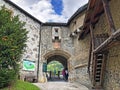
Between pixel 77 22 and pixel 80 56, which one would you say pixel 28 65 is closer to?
pixel 80 56

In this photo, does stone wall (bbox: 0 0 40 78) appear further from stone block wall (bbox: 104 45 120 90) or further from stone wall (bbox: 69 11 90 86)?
stone block wall (bbox: 104 45 120 90)

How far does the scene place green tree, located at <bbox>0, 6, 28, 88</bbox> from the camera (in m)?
8.71

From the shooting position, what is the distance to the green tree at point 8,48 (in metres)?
8.71

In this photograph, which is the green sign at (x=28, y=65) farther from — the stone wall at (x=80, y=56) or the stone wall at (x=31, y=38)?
the stone wall at (x=80, y=56)

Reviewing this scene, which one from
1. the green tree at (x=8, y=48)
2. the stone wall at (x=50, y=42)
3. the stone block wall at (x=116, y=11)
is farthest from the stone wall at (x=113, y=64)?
the stone wall at (x=50, y=42)

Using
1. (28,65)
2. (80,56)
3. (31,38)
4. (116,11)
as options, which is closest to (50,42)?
(31,38)

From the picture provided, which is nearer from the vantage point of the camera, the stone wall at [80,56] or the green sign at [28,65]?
the stone wall at [80,56]

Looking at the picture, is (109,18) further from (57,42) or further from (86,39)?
(57,42)

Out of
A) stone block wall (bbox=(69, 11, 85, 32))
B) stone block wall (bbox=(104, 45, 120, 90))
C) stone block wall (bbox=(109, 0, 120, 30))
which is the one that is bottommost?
stone block wall (bbox=(104, 45, 120, 90))

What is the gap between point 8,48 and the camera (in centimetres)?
888

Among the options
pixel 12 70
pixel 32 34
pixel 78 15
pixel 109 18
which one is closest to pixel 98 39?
pixel 109 18

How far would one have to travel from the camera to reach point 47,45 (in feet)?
56.8

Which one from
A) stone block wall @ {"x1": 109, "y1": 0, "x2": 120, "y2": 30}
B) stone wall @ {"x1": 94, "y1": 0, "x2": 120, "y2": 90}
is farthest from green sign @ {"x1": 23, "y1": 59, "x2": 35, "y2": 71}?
stone block wall @ {"x1": 109, "y1": 0, "x2": 120, "y2": 30}

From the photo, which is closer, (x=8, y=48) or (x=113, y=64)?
(x=113, y=64)
